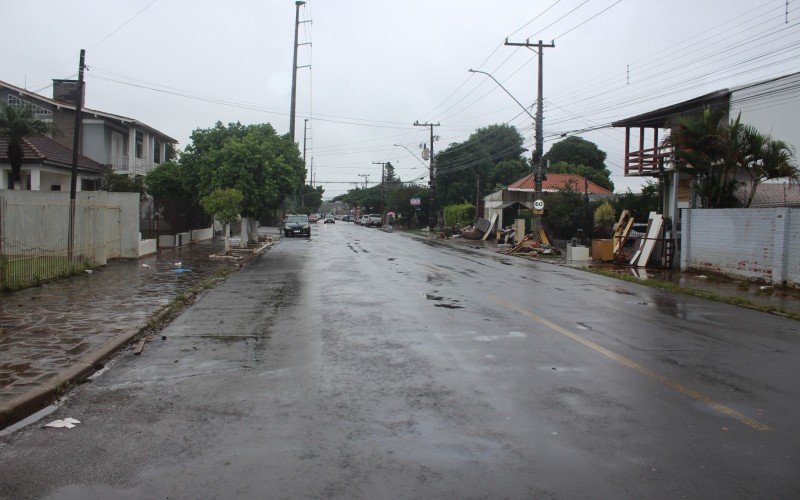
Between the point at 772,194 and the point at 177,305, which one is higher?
the point at 772,194

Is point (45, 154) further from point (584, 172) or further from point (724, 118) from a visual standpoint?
point (584, 172)

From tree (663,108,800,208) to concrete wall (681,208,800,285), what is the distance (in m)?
0.99

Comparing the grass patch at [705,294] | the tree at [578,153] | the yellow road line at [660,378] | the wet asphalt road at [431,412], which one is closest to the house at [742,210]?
the grass patch at [705,294]

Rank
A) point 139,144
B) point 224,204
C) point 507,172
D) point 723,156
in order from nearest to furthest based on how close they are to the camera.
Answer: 1. point 723,156
2. point 224,204
3. point 139,144
4. point 507,172

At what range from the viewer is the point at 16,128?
22.2 meters

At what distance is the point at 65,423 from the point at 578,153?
242ft

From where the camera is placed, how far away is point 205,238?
120 feet

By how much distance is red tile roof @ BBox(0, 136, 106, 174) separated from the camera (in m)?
23.6

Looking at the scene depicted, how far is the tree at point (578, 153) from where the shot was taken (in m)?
74.1

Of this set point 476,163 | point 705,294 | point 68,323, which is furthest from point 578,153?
point 68,323

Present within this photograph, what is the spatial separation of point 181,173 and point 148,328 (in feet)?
74.9

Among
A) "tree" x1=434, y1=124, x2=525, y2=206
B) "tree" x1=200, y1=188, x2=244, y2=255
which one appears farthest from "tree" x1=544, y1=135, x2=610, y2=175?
"tree" x1=200, y1=188, x2=244, y2=255

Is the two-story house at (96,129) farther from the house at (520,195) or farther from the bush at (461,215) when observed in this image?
the bush at (461,215)

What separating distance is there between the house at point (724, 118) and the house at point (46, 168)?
23571 millimetres
